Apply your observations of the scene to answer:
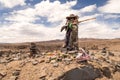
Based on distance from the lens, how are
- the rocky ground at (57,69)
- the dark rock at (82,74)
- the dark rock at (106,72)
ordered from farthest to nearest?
the dark rock at (106,72) < the rocky ground at (57,69) < the dark rock at (82,74)

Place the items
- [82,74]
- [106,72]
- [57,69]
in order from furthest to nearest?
1. [106,72]
2. [57,69]
3. [82,74]

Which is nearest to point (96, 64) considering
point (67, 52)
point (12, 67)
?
point (67, 52)

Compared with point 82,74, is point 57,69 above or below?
above

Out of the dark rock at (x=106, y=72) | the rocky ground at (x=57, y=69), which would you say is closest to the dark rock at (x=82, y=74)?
the rocky ground at (x=57, y=69)

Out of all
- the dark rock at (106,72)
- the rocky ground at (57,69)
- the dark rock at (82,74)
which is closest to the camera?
the dark rock at (82,74)

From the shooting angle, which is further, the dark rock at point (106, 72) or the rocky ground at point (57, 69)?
the dark rock at point (106, 72)

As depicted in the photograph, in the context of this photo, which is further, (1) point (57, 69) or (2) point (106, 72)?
(2) point (106, 72)

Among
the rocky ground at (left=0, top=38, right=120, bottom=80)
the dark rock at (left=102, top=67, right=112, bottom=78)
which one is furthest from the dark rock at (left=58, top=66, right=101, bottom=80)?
the dark rock at (left=102, top=67, right=112, bottom=78)

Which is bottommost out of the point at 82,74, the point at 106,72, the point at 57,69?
the point at 106,72

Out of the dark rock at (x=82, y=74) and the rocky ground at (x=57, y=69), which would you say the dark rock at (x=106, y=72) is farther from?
the dark rock at (x=82, y=74)

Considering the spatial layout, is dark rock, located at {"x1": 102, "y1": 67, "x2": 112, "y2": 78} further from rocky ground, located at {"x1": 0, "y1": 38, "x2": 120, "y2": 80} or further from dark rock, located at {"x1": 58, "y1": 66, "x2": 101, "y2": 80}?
dark rock, located at {"x1": 58, "y1": 66, "x2": 101, "y2": 80}

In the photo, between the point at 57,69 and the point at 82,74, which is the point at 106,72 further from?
the point at 57,69

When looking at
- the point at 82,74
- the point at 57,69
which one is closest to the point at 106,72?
the point at 82,74

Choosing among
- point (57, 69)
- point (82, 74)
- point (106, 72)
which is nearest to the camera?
point (82, 74)
